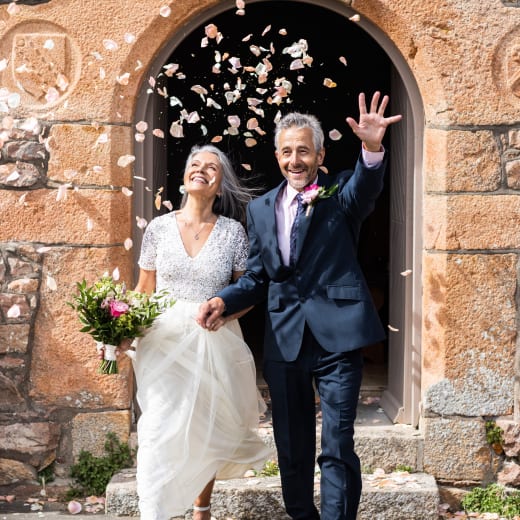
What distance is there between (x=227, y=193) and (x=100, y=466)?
1.72 m

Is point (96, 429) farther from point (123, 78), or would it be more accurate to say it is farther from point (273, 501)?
point (123, 78)

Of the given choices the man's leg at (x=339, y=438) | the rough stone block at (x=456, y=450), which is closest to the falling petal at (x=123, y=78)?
the man's leg at (x=339, y=438)

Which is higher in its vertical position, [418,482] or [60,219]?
[60,219]

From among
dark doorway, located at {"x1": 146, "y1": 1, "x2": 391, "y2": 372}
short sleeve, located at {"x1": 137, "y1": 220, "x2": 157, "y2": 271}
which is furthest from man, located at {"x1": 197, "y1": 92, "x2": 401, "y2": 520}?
dark doorway, located at {"x1": 146, "y1": 1, "x2": 391, "y2": 372}

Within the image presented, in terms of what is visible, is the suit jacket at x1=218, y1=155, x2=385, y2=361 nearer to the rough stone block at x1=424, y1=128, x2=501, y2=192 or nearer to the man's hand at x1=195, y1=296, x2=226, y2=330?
the man's hand at x1=195, y1=296, x2=226, y2=330

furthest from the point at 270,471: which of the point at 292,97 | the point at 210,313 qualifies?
the point at 292,97

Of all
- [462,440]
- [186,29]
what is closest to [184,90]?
[186,29]

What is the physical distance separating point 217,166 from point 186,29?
1.10m

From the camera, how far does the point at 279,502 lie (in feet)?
14.4

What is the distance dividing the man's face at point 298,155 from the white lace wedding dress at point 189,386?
48cm

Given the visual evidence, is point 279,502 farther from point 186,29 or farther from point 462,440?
point 186,29

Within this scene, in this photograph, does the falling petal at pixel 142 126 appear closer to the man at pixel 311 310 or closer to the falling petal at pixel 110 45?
the falling petal at pixel 110 45

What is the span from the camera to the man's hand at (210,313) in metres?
3.77

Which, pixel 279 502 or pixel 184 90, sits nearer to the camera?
pixel 279 502
